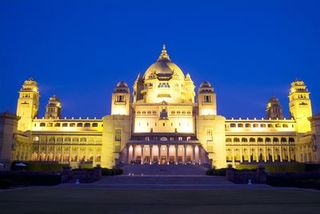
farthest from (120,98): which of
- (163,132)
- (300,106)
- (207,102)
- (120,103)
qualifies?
(300,106)

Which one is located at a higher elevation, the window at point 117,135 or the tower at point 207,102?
the tower at point 207,102

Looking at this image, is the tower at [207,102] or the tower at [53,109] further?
the tower at [53,109]

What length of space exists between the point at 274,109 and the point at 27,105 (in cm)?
9031

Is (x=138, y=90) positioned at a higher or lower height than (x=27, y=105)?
higher

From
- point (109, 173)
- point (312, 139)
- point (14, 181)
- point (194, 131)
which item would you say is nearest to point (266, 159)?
point (312, 139)

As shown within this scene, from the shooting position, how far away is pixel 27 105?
9956cm

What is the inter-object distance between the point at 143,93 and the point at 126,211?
302 feet

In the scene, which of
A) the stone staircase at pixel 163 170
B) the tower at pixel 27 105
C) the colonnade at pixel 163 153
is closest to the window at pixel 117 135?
the colonnade at pixel 163 153

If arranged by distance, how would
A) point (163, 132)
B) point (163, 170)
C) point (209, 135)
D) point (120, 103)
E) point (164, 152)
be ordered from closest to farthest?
point (163, 170)
point (164, 152)
point (163, 132)
point (209, 135)
point (120, 103)

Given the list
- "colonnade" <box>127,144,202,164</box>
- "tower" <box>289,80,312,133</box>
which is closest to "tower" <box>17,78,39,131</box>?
"colonnade" <box>127,144,202,164</box>

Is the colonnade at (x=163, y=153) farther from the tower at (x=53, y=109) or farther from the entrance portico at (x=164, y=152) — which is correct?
the tower at (x=53, y=109)

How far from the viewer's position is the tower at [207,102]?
315 ft

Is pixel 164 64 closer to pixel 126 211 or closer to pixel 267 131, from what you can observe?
pixel 267 131

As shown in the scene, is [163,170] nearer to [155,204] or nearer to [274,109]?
[155,204]
